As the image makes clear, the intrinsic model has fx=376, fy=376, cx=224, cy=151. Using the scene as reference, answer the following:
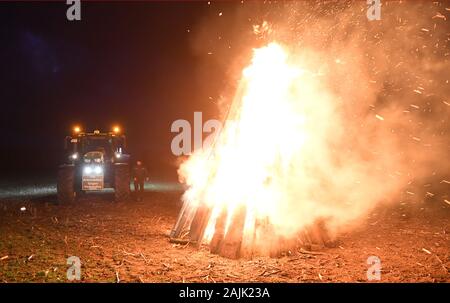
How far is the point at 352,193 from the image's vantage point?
12875 millimetres

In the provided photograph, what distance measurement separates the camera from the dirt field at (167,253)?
6.42 m

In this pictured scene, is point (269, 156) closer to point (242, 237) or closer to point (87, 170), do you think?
point (242, 237)

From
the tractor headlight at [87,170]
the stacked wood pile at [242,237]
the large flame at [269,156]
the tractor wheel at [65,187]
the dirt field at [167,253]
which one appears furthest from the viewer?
the tractor headlight at [87,170]

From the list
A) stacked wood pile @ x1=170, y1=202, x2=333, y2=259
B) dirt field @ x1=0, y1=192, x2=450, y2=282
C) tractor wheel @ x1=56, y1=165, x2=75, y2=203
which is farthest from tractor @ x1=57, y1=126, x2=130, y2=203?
stacked wood pile @ x1=170, y1=202, x2=333, y2=259

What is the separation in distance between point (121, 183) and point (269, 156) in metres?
7.75

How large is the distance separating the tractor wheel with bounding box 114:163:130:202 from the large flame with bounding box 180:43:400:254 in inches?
203

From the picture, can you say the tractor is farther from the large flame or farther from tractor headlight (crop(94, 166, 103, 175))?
the large flame

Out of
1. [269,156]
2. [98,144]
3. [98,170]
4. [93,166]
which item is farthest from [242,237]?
[98,144]

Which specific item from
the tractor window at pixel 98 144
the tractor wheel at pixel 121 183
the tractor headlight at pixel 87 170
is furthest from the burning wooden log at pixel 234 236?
the tractor window at pixel 98 144

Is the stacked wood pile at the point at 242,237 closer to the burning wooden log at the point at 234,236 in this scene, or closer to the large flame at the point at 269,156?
the burning wooden log at the point at 234,236

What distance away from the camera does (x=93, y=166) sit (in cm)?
1529

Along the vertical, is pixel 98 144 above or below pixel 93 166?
above
